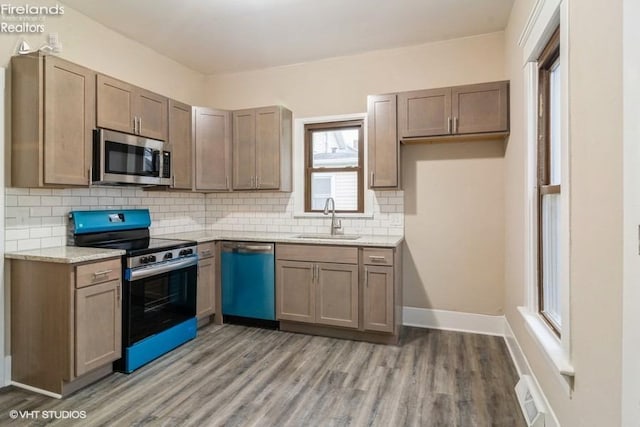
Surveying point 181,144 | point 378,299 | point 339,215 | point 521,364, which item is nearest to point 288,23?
point 181,144

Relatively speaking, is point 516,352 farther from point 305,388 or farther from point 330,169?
point 330,169

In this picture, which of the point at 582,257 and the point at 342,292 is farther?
the point at 342,292

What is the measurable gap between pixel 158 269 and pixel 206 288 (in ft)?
2.67

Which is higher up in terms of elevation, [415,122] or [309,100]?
[309,100]

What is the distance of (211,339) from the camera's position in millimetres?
3404

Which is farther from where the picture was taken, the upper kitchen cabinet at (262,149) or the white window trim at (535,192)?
the upper kitchen cabinet at (262,149)

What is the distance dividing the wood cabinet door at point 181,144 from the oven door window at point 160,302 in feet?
3.11

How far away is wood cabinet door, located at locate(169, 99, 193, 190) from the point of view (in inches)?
141

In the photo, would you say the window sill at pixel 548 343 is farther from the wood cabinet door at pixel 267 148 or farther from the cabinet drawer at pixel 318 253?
the wood cabinet door at pixel 267 148

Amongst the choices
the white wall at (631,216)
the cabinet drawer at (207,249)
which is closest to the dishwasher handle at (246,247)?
the cabinet drawer at (207,249)

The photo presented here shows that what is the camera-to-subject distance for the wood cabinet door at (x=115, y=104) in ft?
9.37

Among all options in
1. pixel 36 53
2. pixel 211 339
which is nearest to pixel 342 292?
pixel 211 339

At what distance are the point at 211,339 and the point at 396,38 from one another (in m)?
3.41

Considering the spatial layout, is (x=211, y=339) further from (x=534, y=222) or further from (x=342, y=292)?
(x=534, y=222)
